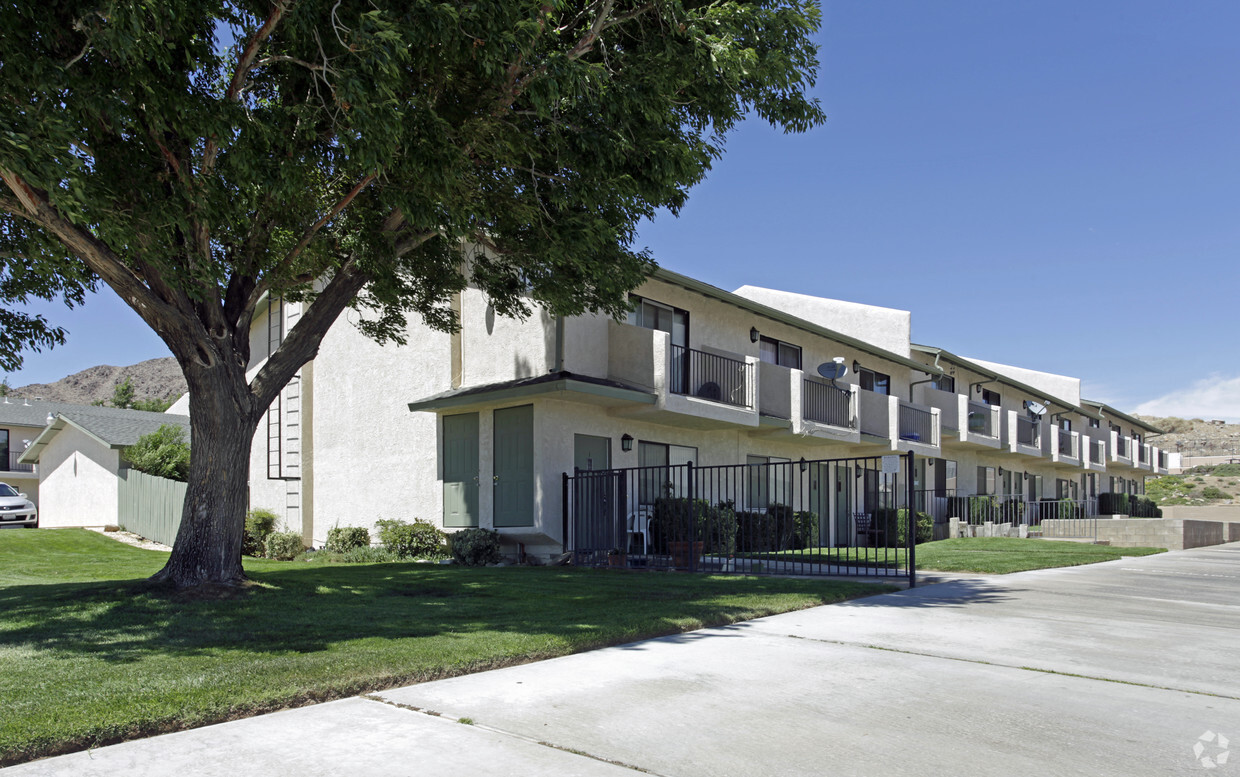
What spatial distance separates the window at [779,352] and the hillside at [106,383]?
11289cm

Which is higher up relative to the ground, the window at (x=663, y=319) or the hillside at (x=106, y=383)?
the hillside at (x=106, y=383)

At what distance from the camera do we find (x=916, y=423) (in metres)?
25.6

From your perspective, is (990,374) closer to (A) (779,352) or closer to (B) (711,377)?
A: (A) (779,352)

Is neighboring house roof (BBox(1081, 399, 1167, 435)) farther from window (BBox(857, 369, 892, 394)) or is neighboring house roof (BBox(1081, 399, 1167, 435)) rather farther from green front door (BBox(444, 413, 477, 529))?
green front door (BBox(444, 413, 477, 529))

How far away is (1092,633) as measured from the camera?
7715mm

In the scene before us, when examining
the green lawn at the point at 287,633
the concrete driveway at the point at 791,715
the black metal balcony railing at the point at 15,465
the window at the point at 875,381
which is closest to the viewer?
the concrete driveway at the point at 791,715

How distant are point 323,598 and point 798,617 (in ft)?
16.5

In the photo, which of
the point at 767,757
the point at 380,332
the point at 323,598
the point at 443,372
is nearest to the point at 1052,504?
the point at 443,372

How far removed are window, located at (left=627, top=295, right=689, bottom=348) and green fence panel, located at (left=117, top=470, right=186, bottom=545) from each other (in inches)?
483

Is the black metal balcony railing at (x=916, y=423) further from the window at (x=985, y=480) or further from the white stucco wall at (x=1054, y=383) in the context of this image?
the white stucco wall at (x=1054, y=383)

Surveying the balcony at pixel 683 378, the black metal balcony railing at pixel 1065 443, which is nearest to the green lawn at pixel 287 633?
the balcony at pixel 683 378

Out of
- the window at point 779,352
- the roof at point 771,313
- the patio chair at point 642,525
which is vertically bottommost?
the patio chair at point 642,525

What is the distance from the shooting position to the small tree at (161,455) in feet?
87.4

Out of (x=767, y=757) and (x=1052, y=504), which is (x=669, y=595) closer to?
(x=767, y=757)
